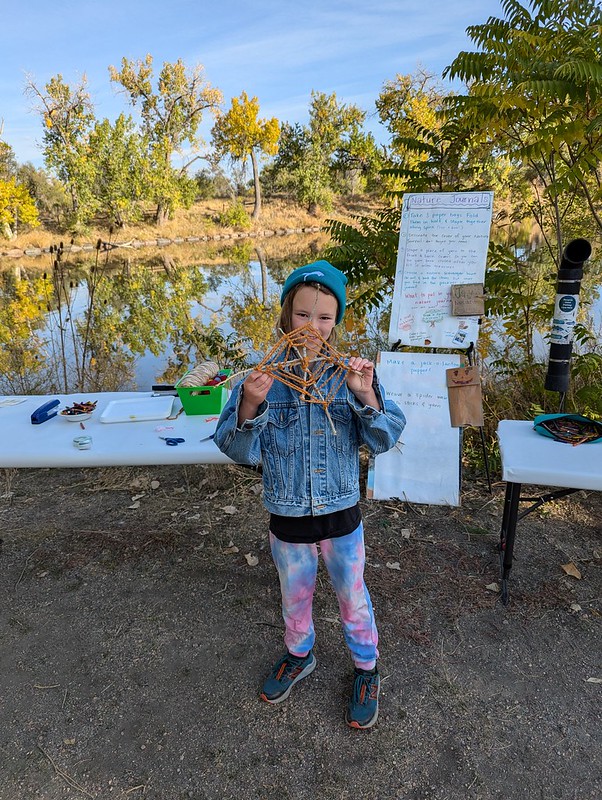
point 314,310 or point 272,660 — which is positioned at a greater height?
point 314,310

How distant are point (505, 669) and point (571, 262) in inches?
112

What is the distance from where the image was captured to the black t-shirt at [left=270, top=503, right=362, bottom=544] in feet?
6.57

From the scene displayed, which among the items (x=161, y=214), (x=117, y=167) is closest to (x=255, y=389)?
(x=117, y=167)

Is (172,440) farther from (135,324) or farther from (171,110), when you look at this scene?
(171,110)

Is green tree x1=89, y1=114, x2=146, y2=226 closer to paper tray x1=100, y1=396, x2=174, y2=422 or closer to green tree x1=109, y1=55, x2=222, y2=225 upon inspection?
green tree x1=109, y1=55, x2=222, y2=225

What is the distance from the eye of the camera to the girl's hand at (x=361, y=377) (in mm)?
1800

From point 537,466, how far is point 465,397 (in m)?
1.43

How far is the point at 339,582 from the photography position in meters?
2.12

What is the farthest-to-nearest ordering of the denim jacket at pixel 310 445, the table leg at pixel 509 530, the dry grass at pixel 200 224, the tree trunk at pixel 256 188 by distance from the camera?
the tree trunk at pixel 256 188, the dry grass at pixel 200 224, the table leg at pixel 509 530, the denim jacket at pixel 310 445

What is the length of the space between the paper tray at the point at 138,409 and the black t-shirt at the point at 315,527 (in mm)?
1458

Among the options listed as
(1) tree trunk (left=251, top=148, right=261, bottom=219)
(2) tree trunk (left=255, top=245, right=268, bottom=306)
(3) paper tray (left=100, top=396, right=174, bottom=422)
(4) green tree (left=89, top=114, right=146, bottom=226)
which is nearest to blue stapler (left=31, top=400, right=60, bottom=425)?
(3) paper tray (left=100, top=396, right=174, bottom=422)

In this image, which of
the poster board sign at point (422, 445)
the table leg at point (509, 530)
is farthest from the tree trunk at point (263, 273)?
the table leg at point (509, 530)

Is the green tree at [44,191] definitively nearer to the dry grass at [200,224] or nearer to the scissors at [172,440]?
the dry grass at [200,224]

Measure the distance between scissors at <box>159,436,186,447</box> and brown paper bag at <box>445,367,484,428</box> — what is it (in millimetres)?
2254
